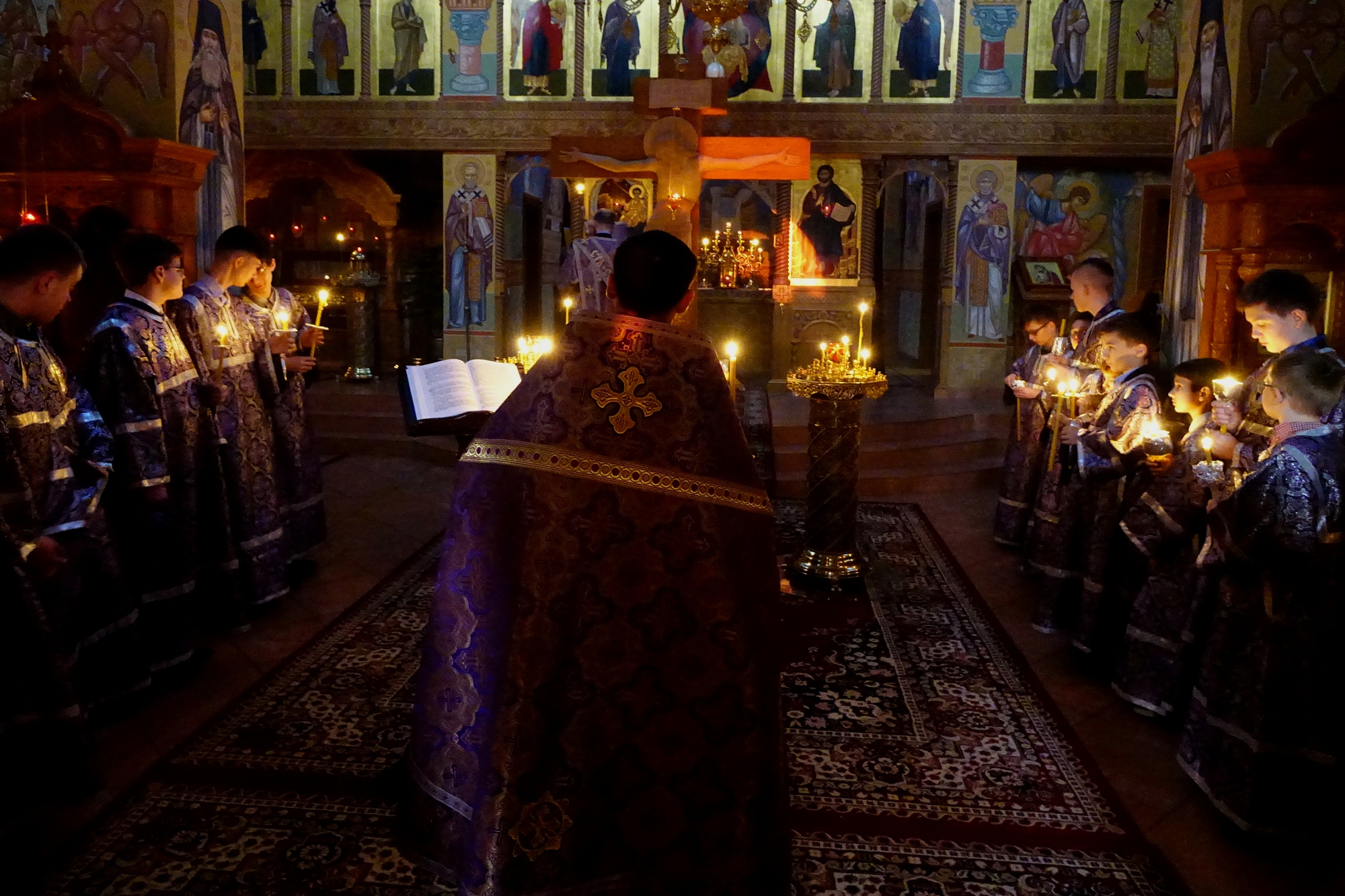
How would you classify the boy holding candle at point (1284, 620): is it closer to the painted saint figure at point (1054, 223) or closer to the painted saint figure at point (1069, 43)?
the painted saint figure at point (1069, 43)

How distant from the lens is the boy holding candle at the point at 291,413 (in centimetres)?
524

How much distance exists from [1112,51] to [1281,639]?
10905 mm

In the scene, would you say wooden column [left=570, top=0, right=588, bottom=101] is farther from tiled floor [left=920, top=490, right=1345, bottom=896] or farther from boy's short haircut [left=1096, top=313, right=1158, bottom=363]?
boy's short haircut [left=1096, top=313, right=1158, bottom=363]

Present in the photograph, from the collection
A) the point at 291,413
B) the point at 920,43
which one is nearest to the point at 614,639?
the point at 291,413

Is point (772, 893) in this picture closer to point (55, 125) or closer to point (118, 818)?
point (118, 818)

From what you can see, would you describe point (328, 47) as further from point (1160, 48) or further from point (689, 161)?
point (1160, 48)

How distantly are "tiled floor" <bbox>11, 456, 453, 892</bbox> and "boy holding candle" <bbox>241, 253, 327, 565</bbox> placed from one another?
0.30m

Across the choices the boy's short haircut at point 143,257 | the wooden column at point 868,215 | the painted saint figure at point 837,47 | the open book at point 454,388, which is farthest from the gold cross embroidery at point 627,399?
the painted saint figure at point 837,47

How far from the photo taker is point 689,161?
22.5 feet

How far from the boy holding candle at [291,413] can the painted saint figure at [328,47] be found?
7.95m

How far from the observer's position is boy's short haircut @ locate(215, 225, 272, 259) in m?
4.81

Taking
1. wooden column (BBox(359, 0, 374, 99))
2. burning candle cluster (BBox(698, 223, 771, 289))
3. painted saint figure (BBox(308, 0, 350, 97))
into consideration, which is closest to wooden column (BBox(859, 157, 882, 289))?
burning candle cluster (BBox(698, 223, 771, 289))

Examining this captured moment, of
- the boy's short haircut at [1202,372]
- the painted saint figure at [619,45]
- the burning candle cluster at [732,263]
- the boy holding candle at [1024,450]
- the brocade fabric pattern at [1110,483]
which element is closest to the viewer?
the boy's short haircut at [1202,372]

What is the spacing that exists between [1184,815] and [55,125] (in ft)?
21.6
